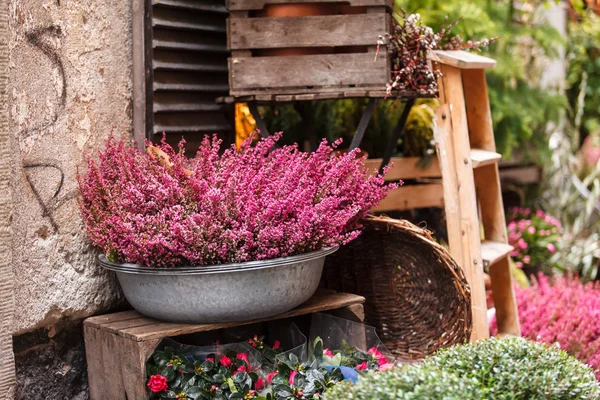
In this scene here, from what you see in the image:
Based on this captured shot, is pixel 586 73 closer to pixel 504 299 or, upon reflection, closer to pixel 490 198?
pixel 490 198

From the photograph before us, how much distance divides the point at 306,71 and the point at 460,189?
79 centimetres

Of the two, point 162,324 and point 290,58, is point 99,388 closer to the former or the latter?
point 162,324

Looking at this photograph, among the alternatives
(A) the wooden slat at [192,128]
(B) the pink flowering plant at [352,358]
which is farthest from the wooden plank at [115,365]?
(A) the wooden slat at [192,128]

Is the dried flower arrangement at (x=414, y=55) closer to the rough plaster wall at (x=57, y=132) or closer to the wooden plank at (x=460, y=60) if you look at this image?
the wooden plank at (x=460, y=60)

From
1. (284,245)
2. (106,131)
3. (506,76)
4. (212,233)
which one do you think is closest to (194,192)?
(212,233)

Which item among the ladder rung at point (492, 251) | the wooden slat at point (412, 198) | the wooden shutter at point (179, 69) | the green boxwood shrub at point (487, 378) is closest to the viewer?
the green boxwood shrub at point (487, 378)

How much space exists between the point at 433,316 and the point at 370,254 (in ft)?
1.16

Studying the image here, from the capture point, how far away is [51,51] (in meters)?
2.50

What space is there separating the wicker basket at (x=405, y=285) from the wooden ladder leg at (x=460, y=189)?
177mm

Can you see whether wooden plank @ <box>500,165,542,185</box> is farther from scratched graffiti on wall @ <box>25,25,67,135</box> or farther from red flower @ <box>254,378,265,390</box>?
scratched graffiti on wall @ <box>25,25,67,135</box>

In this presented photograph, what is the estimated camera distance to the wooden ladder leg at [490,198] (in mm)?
3320

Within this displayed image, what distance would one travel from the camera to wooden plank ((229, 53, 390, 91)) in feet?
9.34

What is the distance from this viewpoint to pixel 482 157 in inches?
120

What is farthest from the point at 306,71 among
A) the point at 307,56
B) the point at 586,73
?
the point at 586,73
